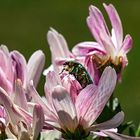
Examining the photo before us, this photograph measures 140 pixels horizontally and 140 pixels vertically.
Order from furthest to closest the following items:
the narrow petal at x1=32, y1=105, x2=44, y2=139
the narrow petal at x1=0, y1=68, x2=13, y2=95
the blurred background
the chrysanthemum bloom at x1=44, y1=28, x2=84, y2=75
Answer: the blurred background → the chrysanthemum bloom at x1=44, y1=28, x2=84, y2=75 → the narrow petal at x1=0, y1=68, x2=13, y2=95 → the narrow petal at x1=32, y1=105, x2=44, y2=139

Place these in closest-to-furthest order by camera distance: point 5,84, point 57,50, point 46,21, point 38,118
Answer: point 38,118 < point 5,84 < point 57,50 < point 46,21

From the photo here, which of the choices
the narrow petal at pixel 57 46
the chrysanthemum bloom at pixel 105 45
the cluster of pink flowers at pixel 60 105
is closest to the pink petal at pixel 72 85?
the cluster of pink flowers at pixel 60 105

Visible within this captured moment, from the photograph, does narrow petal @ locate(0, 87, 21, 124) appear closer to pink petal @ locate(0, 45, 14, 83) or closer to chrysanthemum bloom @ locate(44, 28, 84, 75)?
pink petal @ locate(0, 45, 14, 83)

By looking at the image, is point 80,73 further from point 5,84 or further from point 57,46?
point 57,46

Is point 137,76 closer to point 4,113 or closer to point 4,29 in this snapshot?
point 4,29

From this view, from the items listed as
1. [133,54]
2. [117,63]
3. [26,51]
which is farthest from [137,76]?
[117,63]

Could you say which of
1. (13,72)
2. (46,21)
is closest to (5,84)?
(13,72)

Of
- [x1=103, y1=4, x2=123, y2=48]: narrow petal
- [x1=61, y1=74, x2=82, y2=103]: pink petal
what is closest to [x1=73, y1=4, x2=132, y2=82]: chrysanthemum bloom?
[x1=103, y1=4, x2=123, y2=48]: narrow petal
